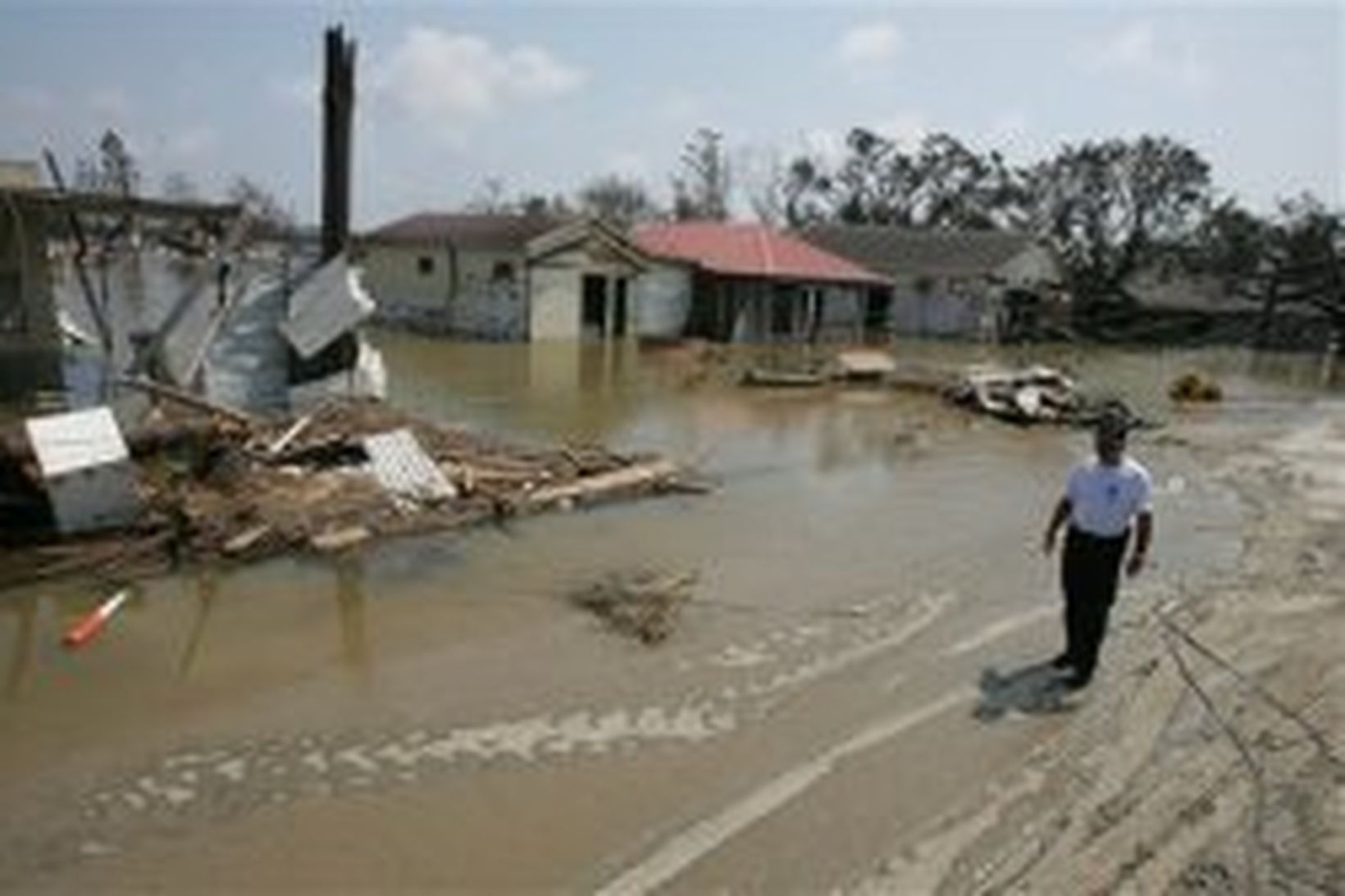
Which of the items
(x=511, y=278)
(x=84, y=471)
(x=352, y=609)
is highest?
(x=511, y=278)

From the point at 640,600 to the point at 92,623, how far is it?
420 cm

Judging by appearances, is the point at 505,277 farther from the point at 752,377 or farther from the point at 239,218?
the point at 239,218

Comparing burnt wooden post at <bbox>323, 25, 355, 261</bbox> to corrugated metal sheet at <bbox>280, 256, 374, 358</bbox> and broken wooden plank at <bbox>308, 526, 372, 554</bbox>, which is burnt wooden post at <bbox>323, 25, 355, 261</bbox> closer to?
corrugated metal sheet at <bbox>280, 256, 374, 358</bbox>

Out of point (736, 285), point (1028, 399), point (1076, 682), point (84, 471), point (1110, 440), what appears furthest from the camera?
point (736, 285)

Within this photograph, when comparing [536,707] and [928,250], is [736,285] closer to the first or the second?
[928,250]

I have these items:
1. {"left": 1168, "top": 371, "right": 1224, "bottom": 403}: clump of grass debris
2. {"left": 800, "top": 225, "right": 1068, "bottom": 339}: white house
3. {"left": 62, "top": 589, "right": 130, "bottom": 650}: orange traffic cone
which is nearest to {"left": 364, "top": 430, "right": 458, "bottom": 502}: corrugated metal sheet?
{"left": 62, "top": 589, "right": 130, "bottom": 650}: orange traffic cone

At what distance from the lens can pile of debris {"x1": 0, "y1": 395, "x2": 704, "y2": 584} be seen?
11781mm

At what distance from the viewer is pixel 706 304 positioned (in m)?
43.2

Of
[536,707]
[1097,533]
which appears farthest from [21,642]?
[1097,533]

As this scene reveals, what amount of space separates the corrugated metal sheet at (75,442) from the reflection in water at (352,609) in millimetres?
2139

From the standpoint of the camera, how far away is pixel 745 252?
143ft

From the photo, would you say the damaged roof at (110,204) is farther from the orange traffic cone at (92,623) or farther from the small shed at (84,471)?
the orange traffic cone at (92,623)

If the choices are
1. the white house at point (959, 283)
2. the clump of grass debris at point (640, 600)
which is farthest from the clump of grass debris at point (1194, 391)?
the clump of grass debris at point (640, 600)

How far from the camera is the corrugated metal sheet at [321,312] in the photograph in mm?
18750
